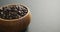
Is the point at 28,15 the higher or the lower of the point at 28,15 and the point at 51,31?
the higher

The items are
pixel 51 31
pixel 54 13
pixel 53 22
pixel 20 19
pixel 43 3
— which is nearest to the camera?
pixel 20 19

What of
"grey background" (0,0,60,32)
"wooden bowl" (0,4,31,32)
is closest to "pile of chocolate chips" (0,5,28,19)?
"wooden bowl" (0,4,31,32)

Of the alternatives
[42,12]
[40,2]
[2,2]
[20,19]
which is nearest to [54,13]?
[42,12]

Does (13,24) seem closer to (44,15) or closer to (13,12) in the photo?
(13,12)

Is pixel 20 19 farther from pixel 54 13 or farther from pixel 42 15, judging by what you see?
pixel 54 13

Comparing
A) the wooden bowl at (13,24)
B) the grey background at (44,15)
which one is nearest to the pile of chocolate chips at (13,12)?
the wooden bowl at (13,24)

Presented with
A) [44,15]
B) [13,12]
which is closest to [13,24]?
[13,12]
